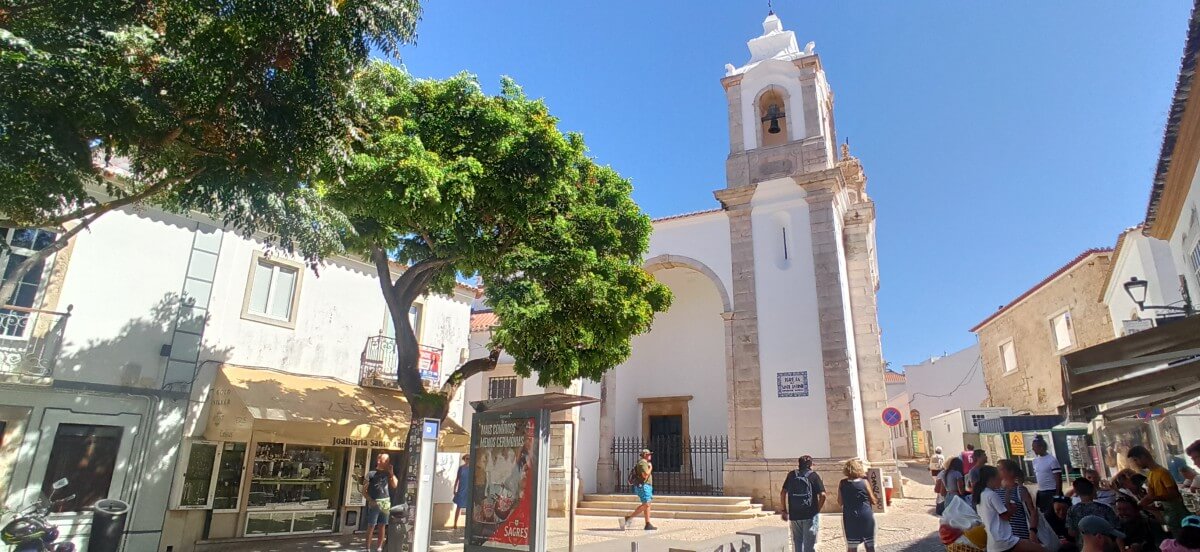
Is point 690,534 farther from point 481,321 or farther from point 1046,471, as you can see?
point 481,321

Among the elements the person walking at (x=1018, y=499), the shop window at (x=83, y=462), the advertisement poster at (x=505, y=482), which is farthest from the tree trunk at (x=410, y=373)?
the person walking at (x=1018, y=499)

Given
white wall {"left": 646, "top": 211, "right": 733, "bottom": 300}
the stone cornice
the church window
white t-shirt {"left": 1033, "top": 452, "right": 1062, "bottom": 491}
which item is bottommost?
white t-shirt {"left": 1033, "top": 452, "right": 1062, "bottom": 491}

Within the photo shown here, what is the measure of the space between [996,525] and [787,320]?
11874 mm

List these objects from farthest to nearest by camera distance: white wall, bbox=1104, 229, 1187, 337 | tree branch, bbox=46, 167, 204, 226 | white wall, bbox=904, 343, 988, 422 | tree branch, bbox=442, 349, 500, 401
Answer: white wall, bbox=904, 343, 988, 422 < white wall, bbox=1104, 229, 1187, 337 < tree branch, bbox=442, 349, 500, 401 < tree branch, bbox=46, 167, 204, 226

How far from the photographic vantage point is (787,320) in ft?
56.1

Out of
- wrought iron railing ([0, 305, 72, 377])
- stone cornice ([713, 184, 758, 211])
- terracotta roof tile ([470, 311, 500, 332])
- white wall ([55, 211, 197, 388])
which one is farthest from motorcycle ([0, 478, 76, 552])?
stone cornice ([713, 184, 758, 211])

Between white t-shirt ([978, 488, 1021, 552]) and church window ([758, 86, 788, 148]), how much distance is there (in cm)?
1519

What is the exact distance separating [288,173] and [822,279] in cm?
1344

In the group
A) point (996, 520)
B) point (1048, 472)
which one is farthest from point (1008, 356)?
point (996, 520)

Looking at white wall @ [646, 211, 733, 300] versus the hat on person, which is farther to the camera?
white wall @ [646, 211, 733, 300]

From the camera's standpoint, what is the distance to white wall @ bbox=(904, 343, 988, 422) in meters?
37.3

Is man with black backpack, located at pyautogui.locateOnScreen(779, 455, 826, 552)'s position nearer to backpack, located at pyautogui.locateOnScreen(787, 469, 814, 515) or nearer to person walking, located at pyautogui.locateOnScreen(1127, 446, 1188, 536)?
backpack, located at pyautogui.locateOnScreen(787, 469, 814, 515)

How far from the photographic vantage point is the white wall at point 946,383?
3731 cm

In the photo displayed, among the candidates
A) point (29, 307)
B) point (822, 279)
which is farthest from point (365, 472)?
point (822, 279)
